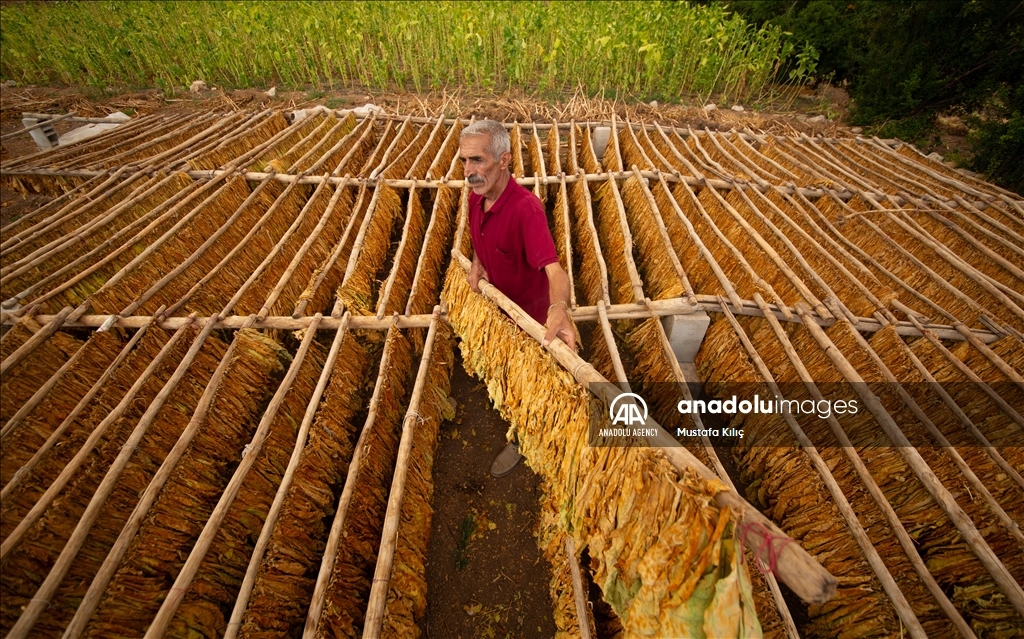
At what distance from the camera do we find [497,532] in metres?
3.21

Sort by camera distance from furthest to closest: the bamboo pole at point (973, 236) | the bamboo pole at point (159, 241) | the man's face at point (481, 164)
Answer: the bamboo pole at point (973, 236), the bamboo pole at point (159, 241), the man's face at point (481, 164)

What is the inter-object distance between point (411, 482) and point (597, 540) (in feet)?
4.91

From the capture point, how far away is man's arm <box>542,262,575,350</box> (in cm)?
238

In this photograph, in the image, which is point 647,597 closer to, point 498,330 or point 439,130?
point 498,330

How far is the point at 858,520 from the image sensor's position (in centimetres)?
249

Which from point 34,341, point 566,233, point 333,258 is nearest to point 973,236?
point 566,233

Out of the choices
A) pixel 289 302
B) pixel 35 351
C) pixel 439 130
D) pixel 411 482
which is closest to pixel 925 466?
pixel 411 482

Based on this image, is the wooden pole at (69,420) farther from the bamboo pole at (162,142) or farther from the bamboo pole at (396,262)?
the bamboo pole at (162,142)

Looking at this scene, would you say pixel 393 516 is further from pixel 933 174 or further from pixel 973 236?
pixel 933 174

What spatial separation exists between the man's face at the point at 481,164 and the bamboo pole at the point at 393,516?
4.70 ft

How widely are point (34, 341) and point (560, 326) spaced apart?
156 inches

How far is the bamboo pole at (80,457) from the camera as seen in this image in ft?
7.04

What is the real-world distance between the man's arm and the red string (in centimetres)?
123

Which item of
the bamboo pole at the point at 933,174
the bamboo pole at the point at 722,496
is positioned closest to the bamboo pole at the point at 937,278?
the bamboo pole at the point at 933,174
